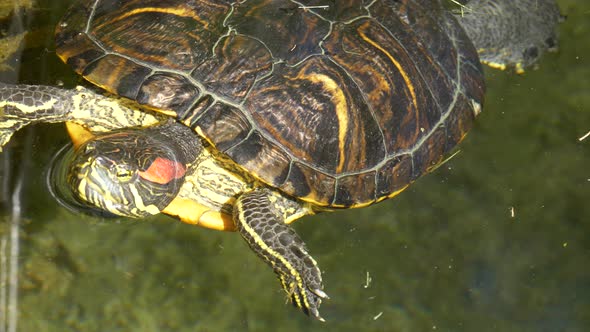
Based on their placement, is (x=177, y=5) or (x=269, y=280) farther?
(x=269, y=280)

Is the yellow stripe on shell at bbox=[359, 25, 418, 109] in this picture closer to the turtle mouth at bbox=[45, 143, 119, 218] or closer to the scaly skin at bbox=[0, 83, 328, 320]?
the scaly skin at bbox=[0, 83, 328, 320]

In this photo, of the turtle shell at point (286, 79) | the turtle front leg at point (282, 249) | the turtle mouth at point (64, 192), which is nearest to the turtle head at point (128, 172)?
the turtle shell at point (286, 79)

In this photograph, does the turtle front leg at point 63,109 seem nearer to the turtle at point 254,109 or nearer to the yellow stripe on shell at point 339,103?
the turtle at point 254,109

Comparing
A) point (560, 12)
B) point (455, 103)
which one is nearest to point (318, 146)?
point (455, 103)

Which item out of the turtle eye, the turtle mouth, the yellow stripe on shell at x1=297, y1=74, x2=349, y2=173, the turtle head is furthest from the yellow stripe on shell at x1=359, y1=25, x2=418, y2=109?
the turtle mouth

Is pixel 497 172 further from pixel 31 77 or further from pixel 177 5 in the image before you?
pixel 31 77

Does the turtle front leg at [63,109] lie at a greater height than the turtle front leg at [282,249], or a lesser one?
greater

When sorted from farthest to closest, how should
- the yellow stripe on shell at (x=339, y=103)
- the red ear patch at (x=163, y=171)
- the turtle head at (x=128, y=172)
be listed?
the yellow stripe on shell at (x=339, y=103) → the red ear patch at (x=163, y=171) → the turtle head at (x=128, y=172)

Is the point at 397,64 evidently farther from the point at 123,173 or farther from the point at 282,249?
the point at 123,173
